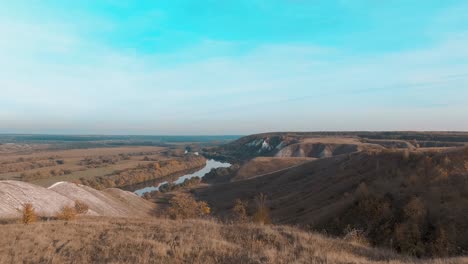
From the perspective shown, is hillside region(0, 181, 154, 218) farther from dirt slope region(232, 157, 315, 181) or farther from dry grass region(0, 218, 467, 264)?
dirt slope region(232, 157, 315, 181)

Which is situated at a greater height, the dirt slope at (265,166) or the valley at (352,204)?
the valley at (352,204)

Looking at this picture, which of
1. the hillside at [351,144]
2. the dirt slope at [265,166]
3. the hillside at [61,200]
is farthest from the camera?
the hillside at [351,144]

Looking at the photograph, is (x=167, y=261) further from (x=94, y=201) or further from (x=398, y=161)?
(x=94, y=201)

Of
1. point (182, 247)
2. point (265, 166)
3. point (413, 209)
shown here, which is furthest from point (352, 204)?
point (265, 166)

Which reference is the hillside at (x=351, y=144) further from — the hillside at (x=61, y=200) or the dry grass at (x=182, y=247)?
the dry grass at (x=182, y=247)

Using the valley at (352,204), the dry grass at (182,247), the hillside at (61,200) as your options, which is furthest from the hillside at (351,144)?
the dry grass at (182,247)

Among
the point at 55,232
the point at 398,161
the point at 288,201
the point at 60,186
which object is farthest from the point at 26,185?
the point at 398,161
